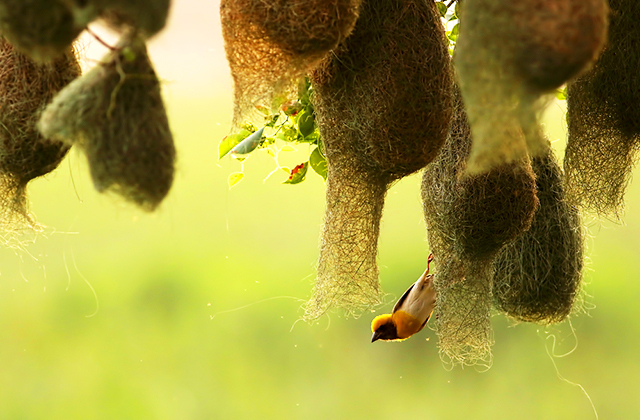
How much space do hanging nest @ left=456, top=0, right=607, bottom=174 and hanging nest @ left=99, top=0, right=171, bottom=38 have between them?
0.59 ft

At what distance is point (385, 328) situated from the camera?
111 centimetres

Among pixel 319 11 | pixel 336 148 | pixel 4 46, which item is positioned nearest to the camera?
pixel 319 11

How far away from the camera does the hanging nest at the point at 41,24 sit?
0.38 m

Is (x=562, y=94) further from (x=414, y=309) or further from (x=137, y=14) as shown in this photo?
(x=137, y=14)

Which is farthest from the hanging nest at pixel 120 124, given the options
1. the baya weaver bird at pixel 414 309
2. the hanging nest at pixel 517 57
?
the baya weaver bird at pixel 414 309

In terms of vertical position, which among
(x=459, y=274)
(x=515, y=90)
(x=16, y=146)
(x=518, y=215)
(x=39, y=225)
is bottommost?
(x=459, y=274)

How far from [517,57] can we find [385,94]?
1.12 ft

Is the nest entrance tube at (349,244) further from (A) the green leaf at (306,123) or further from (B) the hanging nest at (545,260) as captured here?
(B) the hanging nest at (545,260)

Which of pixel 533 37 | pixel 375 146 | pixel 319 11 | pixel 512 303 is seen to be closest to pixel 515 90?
pixel 533 37

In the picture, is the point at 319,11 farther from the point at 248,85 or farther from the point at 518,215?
the point at 518,215

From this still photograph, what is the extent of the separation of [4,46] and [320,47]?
0.34m

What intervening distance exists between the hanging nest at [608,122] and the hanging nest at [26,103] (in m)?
0.65

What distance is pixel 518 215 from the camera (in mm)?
848

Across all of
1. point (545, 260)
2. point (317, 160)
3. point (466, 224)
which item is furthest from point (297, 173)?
point (545, 260)
